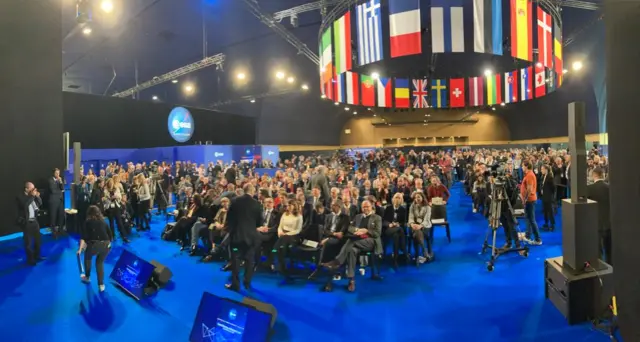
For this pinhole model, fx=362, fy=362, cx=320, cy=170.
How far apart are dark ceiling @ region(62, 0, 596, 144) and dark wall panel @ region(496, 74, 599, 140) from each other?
2051 millimetres

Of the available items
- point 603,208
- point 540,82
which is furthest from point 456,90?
point 603,208

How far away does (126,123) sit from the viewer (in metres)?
19.1

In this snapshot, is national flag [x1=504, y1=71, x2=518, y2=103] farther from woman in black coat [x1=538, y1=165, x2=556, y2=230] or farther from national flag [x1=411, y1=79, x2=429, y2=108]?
woman in black coat [x1=538, y1=165, x2=556, y2=230]

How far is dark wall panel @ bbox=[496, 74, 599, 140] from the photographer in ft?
62.2

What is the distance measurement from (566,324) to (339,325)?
2592 mm

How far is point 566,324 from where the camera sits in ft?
13.6

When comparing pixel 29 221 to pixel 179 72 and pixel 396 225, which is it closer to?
pixel 396 225

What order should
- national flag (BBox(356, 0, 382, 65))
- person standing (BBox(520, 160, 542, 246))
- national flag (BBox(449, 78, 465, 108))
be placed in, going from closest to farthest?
1. person standing (BBox(520, 160, 542, 246))
2. national flag (BBox(356, 0, 382, 65))
3. national flag (BBox(449, 78, 465, 108))

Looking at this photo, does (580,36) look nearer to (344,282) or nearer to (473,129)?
(473,129)

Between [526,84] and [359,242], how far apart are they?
13.7 metres

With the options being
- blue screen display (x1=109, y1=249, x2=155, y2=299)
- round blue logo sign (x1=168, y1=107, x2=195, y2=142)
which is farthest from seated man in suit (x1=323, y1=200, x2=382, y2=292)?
round blue logo sign (x1=168, y1=107, x2=195, y2=142)

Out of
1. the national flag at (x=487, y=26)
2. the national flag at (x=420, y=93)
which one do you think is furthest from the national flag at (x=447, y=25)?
the national flag at (x=420, y=93)

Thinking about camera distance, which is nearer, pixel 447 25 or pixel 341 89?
pixel 447 25

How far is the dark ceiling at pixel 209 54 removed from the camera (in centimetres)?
1616
